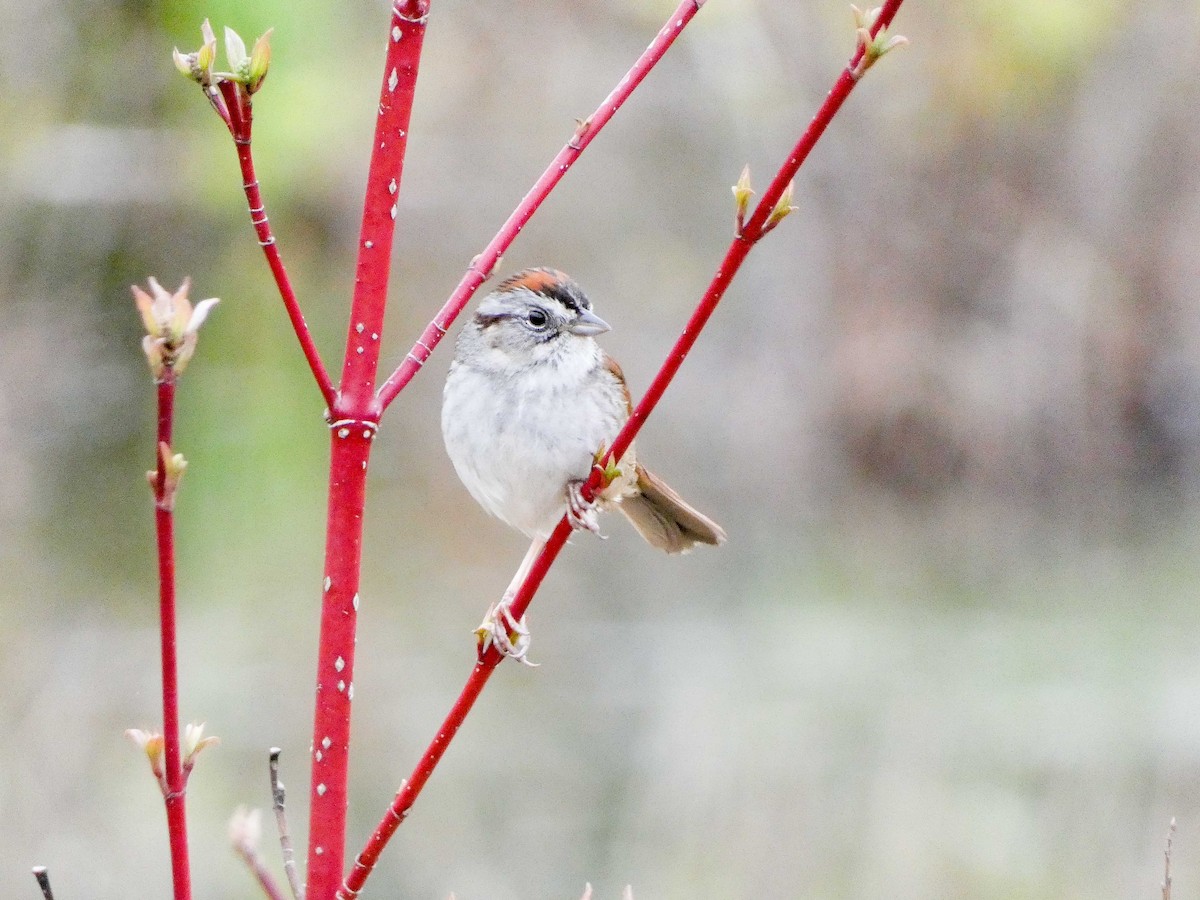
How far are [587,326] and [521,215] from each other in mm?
1236

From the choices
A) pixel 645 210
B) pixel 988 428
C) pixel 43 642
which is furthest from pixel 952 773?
pixel 43 642

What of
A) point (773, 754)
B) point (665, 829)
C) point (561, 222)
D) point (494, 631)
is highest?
point (561, 222)

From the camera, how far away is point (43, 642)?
5910 mm

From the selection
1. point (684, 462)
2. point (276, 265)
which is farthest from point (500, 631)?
point (684, 462)

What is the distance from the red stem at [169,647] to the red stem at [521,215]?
15.0 inches

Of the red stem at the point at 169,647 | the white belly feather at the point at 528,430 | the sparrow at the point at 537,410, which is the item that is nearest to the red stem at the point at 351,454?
the red stem at the point at 169,647

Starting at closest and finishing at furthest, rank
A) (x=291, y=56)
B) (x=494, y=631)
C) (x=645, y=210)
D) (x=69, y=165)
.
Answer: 1. (x=494, y=631)
2. (x=291, y=56)
3. (x=69, y=165)
4. (x=645, y=210)

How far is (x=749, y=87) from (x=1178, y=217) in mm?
2863

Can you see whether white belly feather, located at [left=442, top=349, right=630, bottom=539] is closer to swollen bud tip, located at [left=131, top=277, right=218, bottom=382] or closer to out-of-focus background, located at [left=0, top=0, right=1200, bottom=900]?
swollen bud tip, located at [left=131, top=277, right=218, bottom=382]

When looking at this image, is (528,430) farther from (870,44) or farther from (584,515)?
(870,44)

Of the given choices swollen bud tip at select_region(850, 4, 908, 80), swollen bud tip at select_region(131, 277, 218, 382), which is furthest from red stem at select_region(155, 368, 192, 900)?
swollen bud tip at select_region(850, 4, 908, 80)

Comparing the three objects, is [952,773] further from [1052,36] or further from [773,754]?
[1052,36]

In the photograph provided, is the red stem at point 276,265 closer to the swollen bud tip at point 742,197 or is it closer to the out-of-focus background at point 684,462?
the swollen bud tip at point 742,197

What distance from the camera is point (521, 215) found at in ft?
5.12
